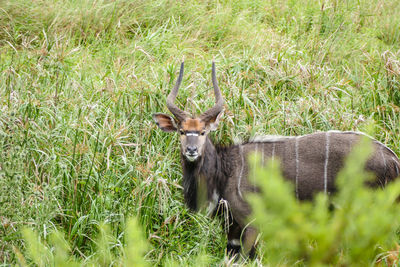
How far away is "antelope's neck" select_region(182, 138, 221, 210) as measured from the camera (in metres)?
3.66

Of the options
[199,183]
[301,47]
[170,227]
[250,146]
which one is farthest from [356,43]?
[170,227]

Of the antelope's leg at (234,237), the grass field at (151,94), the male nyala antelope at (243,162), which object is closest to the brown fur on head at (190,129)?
the male nyala antelope at (243,162)

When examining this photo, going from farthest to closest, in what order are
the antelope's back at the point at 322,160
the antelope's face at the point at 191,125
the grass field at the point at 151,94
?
1. the antelope's face at the point at 191,125
2. the antelope's back at the point at 322,160
3. the grass field at the point at 151,94

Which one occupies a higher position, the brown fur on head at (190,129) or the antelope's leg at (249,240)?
the brown fur on head at (190,129)

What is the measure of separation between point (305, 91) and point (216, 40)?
1823 mm

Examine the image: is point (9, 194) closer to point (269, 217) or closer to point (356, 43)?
point (269, 217)

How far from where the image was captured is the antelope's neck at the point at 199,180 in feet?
12.0

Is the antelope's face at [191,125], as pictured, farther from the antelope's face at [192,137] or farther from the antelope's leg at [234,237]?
the antelope's leg at [234,237]

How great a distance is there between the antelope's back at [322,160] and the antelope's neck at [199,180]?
40cm

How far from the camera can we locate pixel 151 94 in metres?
4.29

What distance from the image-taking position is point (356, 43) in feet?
19.6

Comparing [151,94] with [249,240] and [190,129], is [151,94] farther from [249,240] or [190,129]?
[249,240]

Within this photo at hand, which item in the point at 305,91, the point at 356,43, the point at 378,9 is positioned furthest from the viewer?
the point at 378,9

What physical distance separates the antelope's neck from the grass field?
0.12 metres
